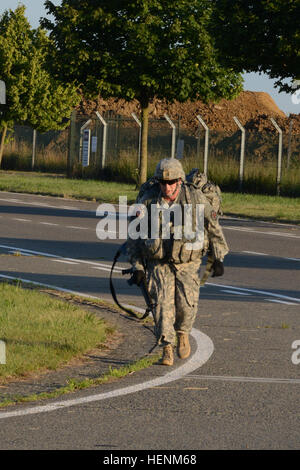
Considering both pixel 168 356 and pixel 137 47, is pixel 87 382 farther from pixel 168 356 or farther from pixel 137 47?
pixel 137 47

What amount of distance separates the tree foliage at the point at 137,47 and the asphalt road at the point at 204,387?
17.2 meters

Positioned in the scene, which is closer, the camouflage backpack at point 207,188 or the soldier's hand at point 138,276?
the soldier's hand at point 138,276

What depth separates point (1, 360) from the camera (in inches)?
340

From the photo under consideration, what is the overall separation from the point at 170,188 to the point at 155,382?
5.07ft

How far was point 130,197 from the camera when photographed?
102 feet

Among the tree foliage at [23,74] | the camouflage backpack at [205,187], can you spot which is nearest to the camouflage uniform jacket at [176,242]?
the camouflage backpack at [205,187]

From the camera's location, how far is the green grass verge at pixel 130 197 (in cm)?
2707

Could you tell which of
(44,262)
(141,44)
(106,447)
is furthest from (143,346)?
(141,44)

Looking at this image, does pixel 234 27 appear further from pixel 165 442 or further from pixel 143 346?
pixel 165 442

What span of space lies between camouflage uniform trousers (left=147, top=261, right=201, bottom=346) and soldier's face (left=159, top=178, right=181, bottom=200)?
0.55 m

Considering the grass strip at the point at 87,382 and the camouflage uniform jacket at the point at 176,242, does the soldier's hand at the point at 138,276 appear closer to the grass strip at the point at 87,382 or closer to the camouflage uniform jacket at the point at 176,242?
the camouflage uniform jacket at the point at 176,242

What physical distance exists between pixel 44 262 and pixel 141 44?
1779 cm

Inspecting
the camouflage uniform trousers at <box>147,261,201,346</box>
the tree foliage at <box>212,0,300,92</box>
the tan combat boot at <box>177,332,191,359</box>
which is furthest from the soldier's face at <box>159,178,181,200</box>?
the tree foliage at <box>212,0,300,92</box>

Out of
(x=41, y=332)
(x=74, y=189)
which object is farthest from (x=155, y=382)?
(x=74, y=189)
